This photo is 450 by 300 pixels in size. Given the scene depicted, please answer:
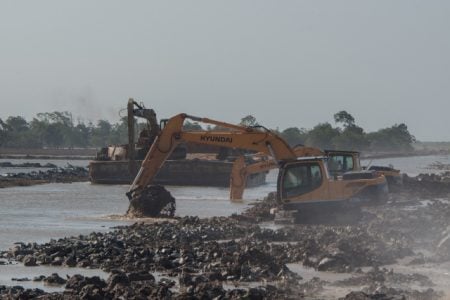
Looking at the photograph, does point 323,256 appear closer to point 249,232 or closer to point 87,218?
point 249,232

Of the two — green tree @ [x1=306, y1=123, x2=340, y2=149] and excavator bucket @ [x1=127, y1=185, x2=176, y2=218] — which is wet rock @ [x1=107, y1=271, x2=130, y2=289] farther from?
green tree @ [x1=306, y1=123, x2=340, y2=149]

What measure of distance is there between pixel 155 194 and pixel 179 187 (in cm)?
2195

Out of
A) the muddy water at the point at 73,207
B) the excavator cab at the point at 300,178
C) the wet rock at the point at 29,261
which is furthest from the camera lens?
the muddy water at the point at 73,207

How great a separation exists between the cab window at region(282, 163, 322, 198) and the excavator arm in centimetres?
291

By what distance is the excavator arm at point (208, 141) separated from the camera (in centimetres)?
3130

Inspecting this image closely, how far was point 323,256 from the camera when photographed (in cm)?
1966

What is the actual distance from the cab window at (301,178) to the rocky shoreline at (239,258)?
107cm

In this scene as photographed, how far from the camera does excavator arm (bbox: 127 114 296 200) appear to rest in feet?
103

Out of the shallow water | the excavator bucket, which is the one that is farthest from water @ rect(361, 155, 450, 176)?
the shallow water

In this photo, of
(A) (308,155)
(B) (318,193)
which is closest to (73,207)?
(A) (308,155)

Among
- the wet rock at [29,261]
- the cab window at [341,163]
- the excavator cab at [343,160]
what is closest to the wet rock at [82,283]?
the wet rock at [29,261]

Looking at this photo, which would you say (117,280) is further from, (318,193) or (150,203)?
(150,203)

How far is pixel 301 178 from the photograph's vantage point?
28047 millimetres

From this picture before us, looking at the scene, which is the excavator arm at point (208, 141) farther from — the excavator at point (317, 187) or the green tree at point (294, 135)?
the green tree at point (294, 135)
